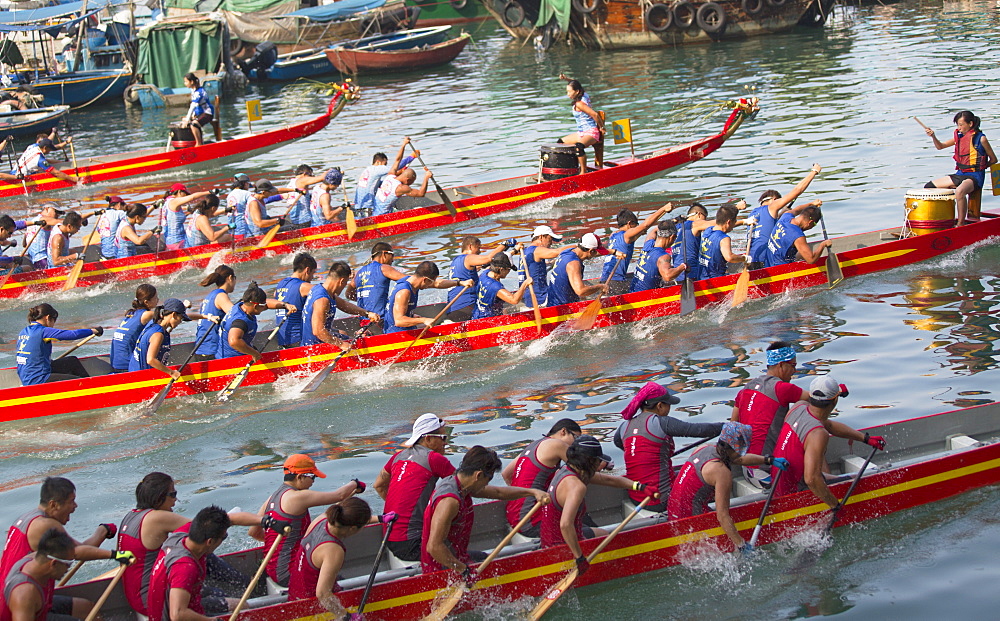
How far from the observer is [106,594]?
8016mm

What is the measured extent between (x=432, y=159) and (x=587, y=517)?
813 inches

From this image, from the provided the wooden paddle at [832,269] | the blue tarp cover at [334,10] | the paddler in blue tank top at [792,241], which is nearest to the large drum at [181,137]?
the paddler in blue tank top at [792,241]

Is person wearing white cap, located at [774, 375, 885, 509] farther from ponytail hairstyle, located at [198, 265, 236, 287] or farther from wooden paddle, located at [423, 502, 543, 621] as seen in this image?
ponytail hairstyle, located at [198, 265, 236, 287]

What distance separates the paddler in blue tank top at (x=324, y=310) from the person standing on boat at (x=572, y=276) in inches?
117

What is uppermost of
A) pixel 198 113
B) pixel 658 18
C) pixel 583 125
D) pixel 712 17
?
pixel 658 18

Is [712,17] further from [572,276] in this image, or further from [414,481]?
[414,481]

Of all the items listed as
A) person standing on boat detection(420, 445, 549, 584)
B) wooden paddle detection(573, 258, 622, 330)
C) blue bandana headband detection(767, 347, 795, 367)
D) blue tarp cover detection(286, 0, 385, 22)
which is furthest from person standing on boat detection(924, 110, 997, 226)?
blue tarp cover detection(286, 0, 385, 22)

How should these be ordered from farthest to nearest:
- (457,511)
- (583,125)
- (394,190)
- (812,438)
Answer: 1. (583,125)
2. (394,190)
3. (812,438)
4. (457,511)

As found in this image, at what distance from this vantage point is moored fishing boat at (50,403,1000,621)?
8.47 meters

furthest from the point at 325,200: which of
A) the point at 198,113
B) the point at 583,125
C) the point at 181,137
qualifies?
the point at 181,137

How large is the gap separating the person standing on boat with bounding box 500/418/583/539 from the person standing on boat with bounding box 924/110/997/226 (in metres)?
9.85

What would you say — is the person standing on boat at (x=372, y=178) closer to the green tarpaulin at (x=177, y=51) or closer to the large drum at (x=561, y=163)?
the large drum at (x=561, y=163)

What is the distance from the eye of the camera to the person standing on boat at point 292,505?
849 cm

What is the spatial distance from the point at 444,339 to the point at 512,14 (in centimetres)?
3902
